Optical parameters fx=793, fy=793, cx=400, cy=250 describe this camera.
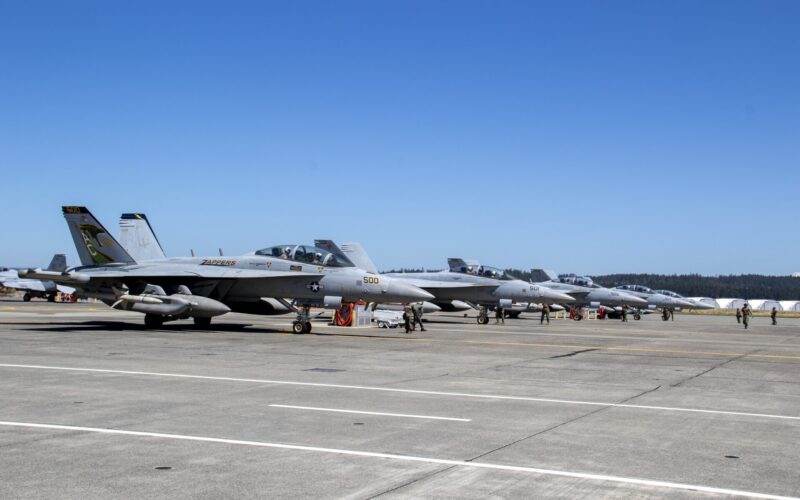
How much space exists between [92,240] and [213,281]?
210 inches

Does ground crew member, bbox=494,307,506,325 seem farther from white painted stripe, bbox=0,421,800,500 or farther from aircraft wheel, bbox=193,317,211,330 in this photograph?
white painted stripe, bbox=0,421,800,500

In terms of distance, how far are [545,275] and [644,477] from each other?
5608 cm

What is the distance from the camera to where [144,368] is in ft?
52.4

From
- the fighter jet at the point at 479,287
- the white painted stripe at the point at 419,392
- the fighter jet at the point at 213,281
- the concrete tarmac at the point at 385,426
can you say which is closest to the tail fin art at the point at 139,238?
the fighter jet at the point at 213,281

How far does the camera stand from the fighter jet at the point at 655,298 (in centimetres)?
6107

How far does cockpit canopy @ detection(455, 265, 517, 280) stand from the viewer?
43.3 metres

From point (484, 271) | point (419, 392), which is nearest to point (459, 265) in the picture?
point (484, 271)

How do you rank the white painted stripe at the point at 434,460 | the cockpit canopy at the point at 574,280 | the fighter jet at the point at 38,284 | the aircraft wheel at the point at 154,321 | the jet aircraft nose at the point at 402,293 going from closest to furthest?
the white painted stripe at the point at 434,460, the jet aircraft nose at the point at 402,293, the aircraft wheel at the point at 154,321, the cockpit canopy at the point at 574,280, the fighter jet at the point at 38,284

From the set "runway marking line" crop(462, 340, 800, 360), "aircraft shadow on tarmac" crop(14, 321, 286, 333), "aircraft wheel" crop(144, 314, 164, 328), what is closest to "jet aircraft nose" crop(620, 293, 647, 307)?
"runway marking line" crop(462, 340, 800, 360)

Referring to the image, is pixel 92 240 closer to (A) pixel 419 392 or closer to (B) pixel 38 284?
(A) pixel 419 392

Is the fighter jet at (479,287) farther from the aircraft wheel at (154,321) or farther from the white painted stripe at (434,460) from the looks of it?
the white painted stripe at (434,460)

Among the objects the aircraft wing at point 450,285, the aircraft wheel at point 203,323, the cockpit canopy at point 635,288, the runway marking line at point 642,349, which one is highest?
the cockpit canopy at point 635,288

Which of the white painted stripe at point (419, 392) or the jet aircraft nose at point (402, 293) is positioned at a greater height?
the jet aircraft nose at point (402, 293)

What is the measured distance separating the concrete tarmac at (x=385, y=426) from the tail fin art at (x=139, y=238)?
13.6 m
